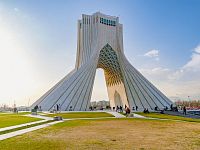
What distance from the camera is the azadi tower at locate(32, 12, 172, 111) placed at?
120 feet

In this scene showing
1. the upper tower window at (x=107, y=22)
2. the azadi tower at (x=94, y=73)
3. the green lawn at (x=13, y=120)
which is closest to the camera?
the green lawn at (x=13, y=120)

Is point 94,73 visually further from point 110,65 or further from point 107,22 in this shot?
point 107,22

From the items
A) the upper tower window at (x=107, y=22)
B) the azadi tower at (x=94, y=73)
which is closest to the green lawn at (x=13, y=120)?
the azadi tower at (x=94, y=73)

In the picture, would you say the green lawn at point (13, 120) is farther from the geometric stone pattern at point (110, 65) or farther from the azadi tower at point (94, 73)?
the geometric stone pattern at point (110, 65)

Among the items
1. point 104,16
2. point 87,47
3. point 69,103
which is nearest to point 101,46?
point 87,47

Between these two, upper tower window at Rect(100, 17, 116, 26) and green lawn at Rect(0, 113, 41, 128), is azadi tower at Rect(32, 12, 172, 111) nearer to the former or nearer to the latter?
upper tower window at Rect(100, 17, 116, 26)

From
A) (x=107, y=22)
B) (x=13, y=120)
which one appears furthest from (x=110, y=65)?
(x=13, y=120)

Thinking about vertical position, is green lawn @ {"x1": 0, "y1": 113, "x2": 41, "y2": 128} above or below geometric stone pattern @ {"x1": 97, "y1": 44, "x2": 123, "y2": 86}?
below

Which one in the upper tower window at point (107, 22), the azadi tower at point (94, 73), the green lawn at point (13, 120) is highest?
the upper tower window at point (107, 22)

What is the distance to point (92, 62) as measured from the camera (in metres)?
41.8

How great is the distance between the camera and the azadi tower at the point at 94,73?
Result: 1442 inches

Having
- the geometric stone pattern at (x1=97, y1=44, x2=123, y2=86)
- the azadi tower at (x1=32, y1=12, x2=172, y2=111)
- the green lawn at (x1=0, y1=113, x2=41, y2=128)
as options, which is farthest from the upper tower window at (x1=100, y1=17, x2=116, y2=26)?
the green lawn at (x1=0, y1=113, x2=41, y2=128)

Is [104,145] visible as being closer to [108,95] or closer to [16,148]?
[16,148]

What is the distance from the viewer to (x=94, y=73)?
41.3 m
